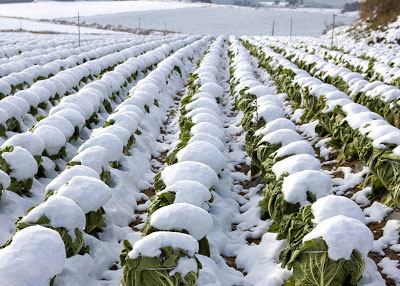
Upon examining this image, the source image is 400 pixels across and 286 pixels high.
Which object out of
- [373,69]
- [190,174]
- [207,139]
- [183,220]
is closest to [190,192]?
[190,174]

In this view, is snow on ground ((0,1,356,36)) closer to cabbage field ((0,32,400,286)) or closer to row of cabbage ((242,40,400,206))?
row of cabbage ((242,40,400,206))

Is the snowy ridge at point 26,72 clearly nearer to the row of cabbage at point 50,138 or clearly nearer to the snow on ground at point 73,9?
the row of cabbage at point 50,138

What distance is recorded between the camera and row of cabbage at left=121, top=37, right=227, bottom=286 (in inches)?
144

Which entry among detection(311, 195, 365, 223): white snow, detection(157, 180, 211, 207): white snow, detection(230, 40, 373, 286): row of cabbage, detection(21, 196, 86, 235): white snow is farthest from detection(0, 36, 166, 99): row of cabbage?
detection(311, 195, 365, 223): white snow

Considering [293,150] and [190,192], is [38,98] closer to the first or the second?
[190,192]

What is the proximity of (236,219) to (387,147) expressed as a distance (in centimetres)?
221

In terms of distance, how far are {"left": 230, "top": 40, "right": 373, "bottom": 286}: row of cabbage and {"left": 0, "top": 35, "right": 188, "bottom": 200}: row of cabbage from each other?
2440mm

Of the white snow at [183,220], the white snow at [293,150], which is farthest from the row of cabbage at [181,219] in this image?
the white snow at [293,150]

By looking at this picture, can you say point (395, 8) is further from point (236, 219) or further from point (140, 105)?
point (236, 219)

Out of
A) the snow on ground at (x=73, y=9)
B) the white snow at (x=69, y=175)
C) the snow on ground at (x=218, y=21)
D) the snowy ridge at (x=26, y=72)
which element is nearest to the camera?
the white snow at (x=69, y=175)

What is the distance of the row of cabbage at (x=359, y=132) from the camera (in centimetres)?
529

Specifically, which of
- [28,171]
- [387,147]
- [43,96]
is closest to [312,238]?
[387,147]

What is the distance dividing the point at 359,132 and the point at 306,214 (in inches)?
102

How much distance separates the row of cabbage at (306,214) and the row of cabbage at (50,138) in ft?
8.00
